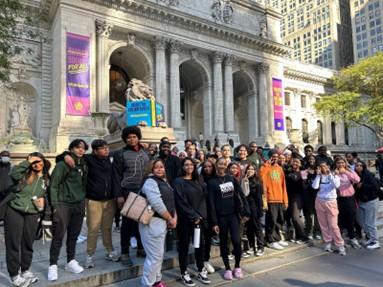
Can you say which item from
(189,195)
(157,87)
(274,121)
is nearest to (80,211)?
(189,195)

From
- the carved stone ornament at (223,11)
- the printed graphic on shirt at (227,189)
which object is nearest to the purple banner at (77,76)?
the carved stone ornament at (223,11)

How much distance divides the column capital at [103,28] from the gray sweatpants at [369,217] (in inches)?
795

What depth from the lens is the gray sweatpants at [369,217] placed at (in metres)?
7.39

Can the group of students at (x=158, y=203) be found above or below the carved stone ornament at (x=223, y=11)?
below

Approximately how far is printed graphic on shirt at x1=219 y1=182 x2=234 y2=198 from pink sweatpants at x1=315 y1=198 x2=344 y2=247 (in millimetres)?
2788

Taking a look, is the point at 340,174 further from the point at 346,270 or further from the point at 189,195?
the point at 189,195

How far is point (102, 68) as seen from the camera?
75.1 ft

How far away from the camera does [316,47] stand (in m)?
86.4

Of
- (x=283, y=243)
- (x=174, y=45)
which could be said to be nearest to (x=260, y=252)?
(x=283, y=243)

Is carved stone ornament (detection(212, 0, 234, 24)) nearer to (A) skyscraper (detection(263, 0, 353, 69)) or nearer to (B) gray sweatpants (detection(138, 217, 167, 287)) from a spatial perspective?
(B) gray sweatpants (detection(138, 217, 167, 287))

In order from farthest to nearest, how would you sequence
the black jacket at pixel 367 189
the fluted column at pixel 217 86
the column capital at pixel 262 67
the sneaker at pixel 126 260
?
the column capital at pixel 262 67 → the fluted column at pixel 217 86 → the black jacket at pixel 367 189 → the sneaker at pixel 126 260

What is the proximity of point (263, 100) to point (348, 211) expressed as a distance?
25.9 meters

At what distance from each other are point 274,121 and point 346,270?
90.4ft

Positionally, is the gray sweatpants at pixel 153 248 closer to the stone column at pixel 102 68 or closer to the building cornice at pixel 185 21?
the stone column at pixel 102 68
